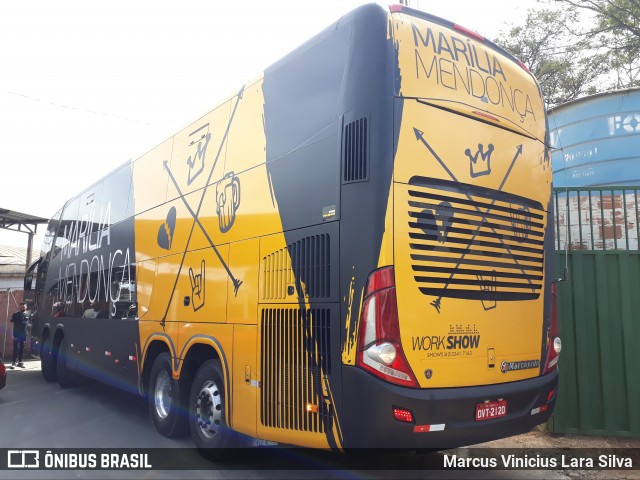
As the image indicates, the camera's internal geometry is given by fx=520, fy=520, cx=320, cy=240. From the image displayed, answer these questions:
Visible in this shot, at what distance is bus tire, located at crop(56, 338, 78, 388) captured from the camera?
10.7m

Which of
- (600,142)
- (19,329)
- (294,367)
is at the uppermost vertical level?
(600,142)

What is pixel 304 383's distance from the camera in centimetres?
418

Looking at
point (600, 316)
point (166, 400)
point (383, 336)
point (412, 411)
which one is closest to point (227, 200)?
point (383, 336)

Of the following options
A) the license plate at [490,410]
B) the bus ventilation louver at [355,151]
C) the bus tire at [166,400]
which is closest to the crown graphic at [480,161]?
the bus ventilation louver at [355,151]

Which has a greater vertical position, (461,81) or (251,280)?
(461,81)

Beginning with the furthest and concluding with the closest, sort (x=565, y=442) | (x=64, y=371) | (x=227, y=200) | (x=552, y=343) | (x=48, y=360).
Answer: (x=48, y=360) → (x=64, y=371) → (x=565, y=442) → (x=227, y=200) → (x=552, y=343)

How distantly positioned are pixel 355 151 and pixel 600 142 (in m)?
4.83

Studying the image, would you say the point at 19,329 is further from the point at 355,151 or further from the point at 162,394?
the point at 355,151

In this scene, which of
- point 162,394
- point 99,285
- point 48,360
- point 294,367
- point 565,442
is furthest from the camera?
point 48,360

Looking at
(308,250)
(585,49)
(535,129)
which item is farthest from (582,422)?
(585,49)

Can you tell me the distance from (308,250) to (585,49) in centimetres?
1851

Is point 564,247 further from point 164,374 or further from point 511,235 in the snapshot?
point 164,374

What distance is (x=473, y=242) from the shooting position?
4203 mm

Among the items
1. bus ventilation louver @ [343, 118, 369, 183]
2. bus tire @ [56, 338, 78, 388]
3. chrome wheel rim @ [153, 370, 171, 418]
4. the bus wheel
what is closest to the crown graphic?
bus ventilation louver @ [343, 118, 369, 183]
